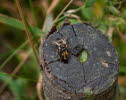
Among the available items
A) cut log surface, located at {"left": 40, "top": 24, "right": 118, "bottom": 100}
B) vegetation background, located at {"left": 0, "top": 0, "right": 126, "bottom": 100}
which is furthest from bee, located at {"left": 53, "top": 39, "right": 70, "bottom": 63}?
vegetation background, located at {"left": 0, "top": 0, "right": 126, "bottom": 100}

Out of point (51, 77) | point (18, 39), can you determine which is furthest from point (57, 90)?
point (18, 39)

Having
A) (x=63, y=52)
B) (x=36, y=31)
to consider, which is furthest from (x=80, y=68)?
(x=36, y=31)

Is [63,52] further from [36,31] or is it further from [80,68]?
[36,31]

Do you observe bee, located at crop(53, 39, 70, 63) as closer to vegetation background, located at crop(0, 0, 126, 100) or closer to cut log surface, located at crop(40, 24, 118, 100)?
cut log surface, located at crop(40, 24, 118, 100)

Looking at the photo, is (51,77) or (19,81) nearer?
(51,77)

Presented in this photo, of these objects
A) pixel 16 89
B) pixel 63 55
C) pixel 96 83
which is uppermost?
pixel 63 55

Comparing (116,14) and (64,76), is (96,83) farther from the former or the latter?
(116,14)
